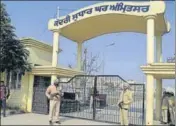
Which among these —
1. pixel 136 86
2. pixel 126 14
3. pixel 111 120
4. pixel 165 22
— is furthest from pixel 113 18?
pixel 111 120

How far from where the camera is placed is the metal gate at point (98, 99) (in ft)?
44.3

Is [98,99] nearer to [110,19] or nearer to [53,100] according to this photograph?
[53,100]

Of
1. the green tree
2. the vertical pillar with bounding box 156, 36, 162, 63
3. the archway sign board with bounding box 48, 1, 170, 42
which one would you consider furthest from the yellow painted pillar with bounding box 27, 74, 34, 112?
the vertical pillar with bounding box 156, 36, 162, 63

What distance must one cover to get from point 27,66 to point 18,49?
40.1 inches

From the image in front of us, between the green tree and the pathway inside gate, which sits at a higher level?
the green tree

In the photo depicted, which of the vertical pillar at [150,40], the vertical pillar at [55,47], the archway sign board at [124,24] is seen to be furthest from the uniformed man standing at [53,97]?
the vertical pillar at [150,40]

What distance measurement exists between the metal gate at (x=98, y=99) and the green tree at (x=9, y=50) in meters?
2.60

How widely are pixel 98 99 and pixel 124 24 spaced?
406 centimetres

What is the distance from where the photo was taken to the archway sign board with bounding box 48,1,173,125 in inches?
487

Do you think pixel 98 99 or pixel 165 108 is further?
pixel 98 99

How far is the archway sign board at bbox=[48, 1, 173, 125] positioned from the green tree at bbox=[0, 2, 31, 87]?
174 centimetres

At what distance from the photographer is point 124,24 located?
49.4ft

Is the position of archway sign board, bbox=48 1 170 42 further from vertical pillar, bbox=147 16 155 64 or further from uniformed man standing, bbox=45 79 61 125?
uniformed man standing, bbox=45 79 61 125

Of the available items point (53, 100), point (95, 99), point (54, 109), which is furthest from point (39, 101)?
point (53, 100)
